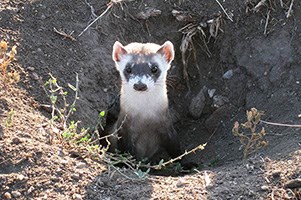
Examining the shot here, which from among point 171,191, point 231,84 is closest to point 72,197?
point 171,191

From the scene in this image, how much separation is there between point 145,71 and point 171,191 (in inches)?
61.8

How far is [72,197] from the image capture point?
148 inches

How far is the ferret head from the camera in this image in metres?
5.19

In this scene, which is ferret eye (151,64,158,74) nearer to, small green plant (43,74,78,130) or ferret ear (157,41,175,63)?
ferret ear (157,41,175,63)

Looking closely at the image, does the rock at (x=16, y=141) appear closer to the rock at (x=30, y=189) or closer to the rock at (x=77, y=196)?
the rock at (x=30, y=189)

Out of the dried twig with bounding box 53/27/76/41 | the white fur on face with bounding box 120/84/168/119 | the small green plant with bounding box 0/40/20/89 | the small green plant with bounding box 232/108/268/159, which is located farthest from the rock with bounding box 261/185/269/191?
the dried twig with bounding box 53/27/76/41

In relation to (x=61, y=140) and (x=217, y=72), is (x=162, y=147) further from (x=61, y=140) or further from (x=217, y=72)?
(x=61, y=140)

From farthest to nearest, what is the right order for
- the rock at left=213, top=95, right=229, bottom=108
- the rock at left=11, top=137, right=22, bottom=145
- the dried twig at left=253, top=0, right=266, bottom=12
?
the rock at left=213, top=95, right=229, bottom=108 < the dried twig at left=253, top=0, right=266, bottom=12 < the rock at left=11, top=137, right=22, bottom=145

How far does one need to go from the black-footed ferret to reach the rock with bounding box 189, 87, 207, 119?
69cm

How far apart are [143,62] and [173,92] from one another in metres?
1.34

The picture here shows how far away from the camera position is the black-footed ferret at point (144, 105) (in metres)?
5.35

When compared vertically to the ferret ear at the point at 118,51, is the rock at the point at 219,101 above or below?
below

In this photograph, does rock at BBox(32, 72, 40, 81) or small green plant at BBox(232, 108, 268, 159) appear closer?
small green plant at BBox(232, 108, 268, 159)

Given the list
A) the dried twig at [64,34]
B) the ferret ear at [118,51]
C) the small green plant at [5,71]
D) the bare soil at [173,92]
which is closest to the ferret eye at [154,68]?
the ferret ear at [118,51]
